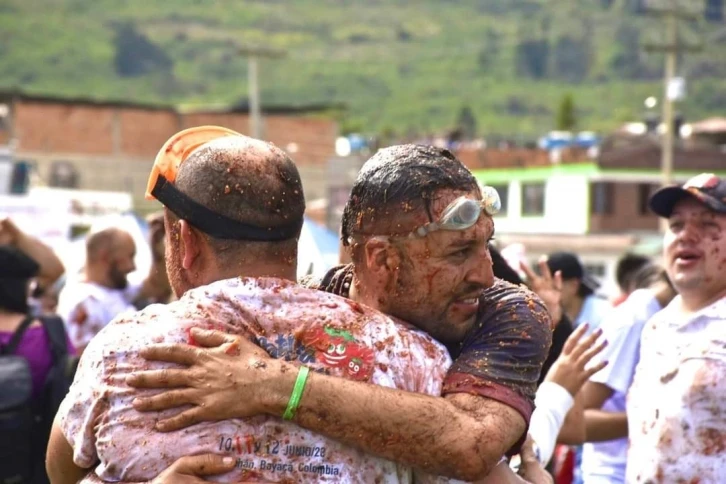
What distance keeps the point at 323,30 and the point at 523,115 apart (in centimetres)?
4562

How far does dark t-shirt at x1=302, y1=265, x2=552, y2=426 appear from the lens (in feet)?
9.18

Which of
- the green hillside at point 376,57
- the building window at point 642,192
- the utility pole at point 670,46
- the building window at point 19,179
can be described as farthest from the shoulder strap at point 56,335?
the green hillside at point 376,57

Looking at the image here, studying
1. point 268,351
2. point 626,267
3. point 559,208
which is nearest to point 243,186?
point 268,351

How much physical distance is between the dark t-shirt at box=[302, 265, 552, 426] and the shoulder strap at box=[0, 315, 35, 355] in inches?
127

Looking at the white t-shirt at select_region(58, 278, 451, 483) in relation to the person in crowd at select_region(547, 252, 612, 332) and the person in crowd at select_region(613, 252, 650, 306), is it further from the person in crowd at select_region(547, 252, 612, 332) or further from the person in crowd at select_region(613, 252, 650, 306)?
the person in crowd at select_region(613, 252, 650, 306)

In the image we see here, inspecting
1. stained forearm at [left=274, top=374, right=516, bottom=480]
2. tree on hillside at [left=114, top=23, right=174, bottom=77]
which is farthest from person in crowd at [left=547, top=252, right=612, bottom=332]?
tree on hillside at [left=114, top=23, right=174, bottom=77]

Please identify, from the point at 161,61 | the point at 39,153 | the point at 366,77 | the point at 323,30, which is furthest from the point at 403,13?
the point at 39,153

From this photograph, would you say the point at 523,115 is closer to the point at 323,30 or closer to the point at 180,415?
the point at 323,30

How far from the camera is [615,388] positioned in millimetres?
5508

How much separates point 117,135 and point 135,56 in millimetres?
99342

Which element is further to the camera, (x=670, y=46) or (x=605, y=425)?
(x=670, y=46)

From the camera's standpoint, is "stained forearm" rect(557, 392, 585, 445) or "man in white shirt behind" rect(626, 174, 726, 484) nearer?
"man in white shirt behind" rect(626, 174, 726, 484)

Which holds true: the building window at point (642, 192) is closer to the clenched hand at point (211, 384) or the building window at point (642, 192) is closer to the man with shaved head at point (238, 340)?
the man with shaved head at point (238, 340)

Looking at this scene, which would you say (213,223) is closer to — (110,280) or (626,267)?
(110,280)
